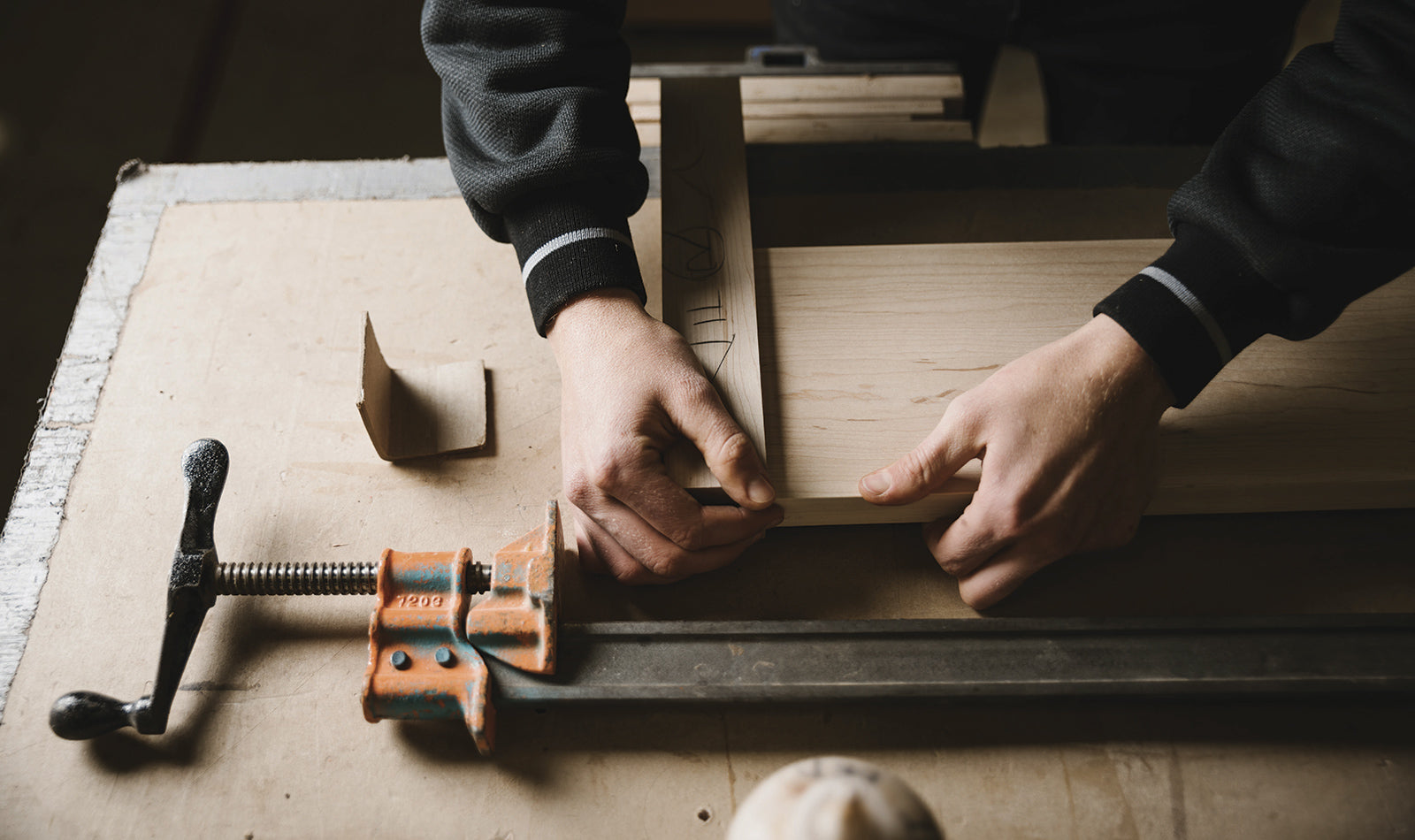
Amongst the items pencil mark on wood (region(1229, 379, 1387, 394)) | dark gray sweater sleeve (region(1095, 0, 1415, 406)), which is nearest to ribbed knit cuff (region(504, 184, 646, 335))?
dark gray sweater sleeve (region(1095, 0, 1415, 406))

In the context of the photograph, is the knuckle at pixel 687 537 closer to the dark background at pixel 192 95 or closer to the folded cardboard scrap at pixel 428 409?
the folded cardboard scrap at pixel 428 409

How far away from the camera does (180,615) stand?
3.03 feet

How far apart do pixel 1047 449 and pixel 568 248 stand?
2.01ft

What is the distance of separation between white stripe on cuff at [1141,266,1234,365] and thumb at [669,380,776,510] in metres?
0.51

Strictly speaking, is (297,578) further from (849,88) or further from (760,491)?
(849,88)

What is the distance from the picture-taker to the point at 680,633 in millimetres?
919

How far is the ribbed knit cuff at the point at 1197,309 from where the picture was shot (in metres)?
0.93

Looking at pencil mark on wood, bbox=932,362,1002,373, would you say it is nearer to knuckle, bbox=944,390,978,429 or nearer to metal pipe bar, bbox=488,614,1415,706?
knuckle, bbox=944,390,978,429

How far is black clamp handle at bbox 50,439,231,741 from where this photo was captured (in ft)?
2.87

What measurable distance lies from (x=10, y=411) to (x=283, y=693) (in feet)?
5.59

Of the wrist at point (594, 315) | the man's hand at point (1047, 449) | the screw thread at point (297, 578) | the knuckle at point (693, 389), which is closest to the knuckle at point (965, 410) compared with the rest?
the man's hand at point (1047, 449)

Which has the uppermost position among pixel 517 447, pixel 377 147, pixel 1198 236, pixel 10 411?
pixel 1198 236

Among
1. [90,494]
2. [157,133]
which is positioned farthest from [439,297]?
[157,133]

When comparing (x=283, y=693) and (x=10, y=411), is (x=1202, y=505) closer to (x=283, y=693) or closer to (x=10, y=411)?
(x=283, y=693)
